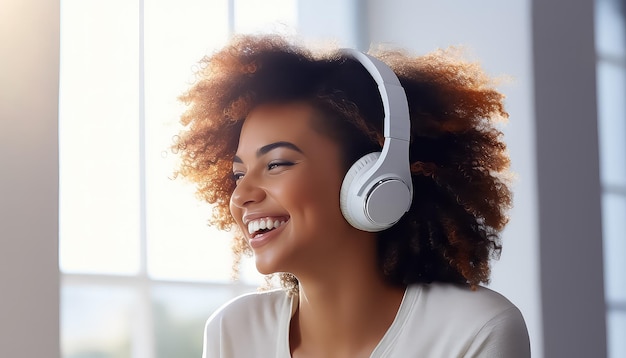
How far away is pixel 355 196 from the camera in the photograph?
135cm

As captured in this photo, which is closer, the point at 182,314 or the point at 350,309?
the point at 350,309

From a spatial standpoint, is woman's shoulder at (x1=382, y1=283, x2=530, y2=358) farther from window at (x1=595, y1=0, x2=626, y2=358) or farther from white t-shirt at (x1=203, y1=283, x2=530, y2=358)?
window at (x1=595, y1=0, x2=626, y2=358)

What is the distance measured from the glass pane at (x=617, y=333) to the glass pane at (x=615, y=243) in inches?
2.2

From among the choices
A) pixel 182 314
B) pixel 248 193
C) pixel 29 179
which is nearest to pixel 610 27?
pixel 182 314

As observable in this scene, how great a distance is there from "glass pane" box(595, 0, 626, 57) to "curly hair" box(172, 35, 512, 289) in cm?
174

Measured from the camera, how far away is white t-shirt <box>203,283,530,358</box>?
1.37 metres

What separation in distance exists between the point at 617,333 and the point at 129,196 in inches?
65.9

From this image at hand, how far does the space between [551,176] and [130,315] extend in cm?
121

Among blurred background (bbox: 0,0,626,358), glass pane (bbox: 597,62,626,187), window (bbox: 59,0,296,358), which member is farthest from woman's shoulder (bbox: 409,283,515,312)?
glass pane (bbox: 597,62,626,187)

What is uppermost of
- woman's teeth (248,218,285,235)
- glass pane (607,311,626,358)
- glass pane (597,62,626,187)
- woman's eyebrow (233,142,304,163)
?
glass pane (597,62,626,187)

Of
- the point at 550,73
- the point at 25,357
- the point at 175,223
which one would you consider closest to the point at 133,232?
the point at 175,223

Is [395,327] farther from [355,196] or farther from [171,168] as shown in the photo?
[171,168]

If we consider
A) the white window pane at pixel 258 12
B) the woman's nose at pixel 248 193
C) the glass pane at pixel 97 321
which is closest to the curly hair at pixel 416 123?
the woman's nose at pixel 248 193

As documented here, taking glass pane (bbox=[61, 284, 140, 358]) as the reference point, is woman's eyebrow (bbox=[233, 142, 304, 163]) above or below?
above
